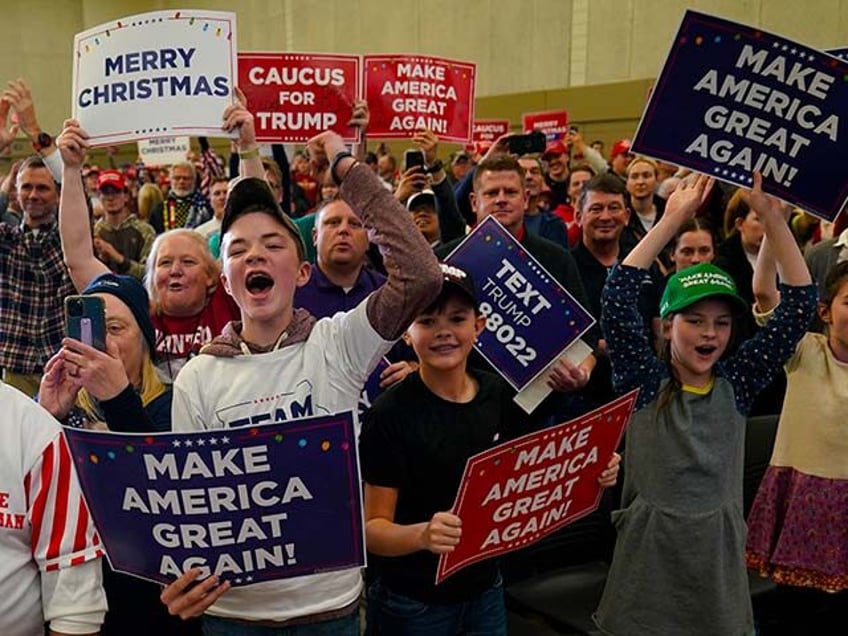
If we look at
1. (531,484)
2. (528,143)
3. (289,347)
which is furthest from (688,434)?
(528,143)

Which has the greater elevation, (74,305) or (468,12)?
(468,12)

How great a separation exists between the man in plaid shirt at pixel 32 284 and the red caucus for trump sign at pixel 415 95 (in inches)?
73.0

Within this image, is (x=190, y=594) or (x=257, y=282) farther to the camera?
(x=257, y=282)

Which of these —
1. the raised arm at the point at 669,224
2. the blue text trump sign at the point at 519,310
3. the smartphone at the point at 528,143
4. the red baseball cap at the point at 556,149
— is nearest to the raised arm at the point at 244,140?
the blue text trump sign at the point at 519,310

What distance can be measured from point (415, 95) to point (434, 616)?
3693 millimetres

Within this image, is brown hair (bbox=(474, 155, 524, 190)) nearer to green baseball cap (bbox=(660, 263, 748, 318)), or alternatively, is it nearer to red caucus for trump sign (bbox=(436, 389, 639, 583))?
green baseball cap (bbox=(660, 263, 748, 318))

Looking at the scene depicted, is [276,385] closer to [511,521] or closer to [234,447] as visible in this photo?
[234,447]

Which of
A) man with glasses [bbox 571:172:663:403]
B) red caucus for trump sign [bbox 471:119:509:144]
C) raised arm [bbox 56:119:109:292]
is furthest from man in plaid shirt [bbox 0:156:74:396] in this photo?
red caucus for trump sign [bbox 471:119:509:144]

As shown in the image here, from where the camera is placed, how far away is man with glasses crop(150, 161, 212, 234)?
692cm

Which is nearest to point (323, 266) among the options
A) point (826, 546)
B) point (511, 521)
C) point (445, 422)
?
point (445, 422)

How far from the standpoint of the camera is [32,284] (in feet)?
13.4

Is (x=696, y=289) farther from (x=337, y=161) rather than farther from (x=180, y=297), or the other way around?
(x=180, y=297)

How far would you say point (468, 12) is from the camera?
14.3m

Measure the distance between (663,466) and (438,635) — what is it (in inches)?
32.1
